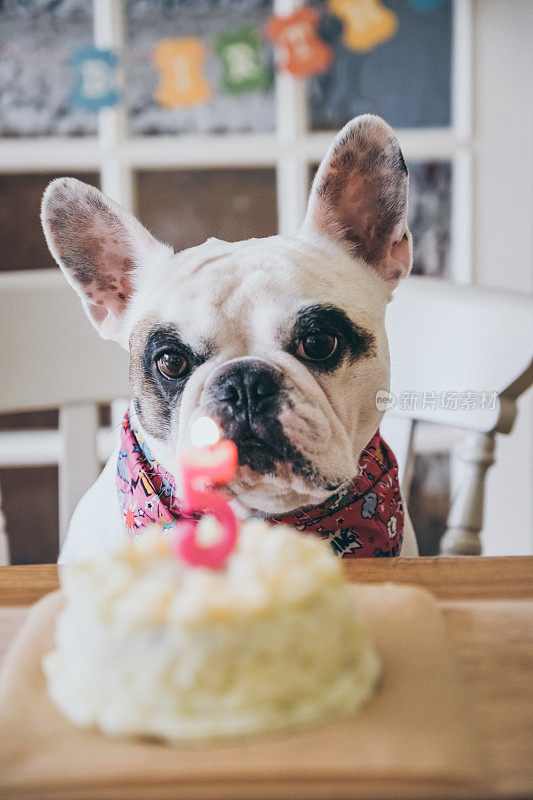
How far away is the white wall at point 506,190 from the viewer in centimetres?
183

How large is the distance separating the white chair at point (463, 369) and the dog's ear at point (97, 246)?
348 mm

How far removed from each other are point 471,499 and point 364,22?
126cm

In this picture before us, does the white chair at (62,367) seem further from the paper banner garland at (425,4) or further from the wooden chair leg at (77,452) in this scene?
the paper banner garland at (425,4)

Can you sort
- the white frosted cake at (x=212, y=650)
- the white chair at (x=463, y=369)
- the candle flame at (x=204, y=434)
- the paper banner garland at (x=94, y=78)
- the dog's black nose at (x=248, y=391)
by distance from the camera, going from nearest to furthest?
the white frosted cake at (x=212, y=650) < the candle flame at (x=204, y=434) < the dog's black nose at (x=248, y=391) < the white chair at (x=463, y=369) < the paper banner garland at (x=94, y=78)

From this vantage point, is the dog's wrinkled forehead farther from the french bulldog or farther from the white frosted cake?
the white frosted cake

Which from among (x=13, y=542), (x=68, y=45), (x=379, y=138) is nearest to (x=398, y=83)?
(x=68, y=45)

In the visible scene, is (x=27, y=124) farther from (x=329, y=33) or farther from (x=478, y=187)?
(x=478, y=187)

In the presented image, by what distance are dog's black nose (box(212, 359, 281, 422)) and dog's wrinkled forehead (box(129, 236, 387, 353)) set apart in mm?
74

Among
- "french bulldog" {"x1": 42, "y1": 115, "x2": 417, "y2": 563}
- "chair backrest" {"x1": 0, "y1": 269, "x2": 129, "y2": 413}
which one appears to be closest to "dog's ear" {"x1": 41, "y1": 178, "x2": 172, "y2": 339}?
"french bulldog" {"x1": 42, "y1": 115, "x2": 417, "y2": 563}

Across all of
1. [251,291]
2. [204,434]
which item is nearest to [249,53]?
[251,291]

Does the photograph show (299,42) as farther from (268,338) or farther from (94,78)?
(268,338)

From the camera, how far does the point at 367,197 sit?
923 millimetres

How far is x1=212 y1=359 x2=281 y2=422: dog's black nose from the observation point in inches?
30.5

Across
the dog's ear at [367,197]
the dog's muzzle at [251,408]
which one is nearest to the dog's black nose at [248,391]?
the dog's muzzle at [251,408]
